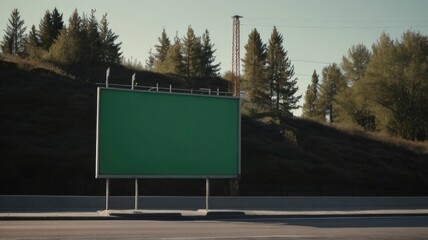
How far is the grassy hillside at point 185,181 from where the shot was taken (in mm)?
40250

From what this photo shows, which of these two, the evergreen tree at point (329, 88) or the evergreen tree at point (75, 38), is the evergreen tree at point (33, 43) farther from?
the evergreen tree at point (329, 88)

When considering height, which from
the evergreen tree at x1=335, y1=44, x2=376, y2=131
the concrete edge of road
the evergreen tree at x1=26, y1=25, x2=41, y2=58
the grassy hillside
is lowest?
the concrete edge of road

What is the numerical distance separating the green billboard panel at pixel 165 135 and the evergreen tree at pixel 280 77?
213ft

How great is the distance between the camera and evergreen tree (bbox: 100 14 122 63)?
9744 centimetres

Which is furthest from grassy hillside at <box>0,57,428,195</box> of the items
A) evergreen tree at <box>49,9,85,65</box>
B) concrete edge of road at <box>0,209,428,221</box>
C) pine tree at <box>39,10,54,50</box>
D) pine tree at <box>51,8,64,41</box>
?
pine tree at <box>51,8,64,41</box>

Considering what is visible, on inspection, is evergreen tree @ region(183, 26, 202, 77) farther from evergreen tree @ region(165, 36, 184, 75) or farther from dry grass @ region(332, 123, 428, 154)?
dry grass @ region(332, 123, 428, 154)

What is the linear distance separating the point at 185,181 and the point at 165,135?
19004 mm

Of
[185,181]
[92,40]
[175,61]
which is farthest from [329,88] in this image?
[185,181]

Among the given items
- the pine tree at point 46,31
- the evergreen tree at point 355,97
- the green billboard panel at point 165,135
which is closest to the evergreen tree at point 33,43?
the pine tree at point 46,31

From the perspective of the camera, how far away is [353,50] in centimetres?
9425

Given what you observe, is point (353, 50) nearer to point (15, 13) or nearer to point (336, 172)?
point (336, 172)

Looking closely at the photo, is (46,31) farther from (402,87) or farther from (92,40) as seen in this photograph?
(402,87)

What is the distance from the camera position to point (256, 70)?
3381 inches

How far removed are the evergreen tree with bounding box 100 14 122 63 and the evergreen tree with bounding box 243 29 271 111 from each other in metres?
25.6
